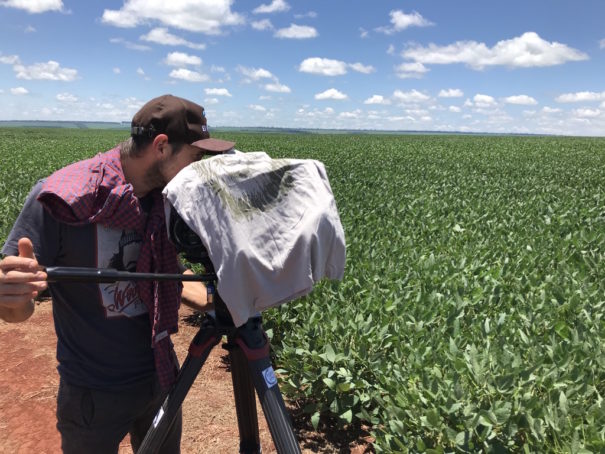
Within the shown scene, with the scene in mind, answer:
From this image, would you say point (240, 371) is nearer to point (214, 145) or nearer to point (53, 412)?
point (214, 145)

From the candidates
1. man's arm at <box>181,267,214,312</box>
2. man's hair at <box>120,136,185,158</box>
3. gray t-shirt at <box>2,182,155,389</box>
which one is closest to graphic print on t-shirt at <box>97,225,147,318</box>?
gray t-shirt at <box>2,182,155,389</box>

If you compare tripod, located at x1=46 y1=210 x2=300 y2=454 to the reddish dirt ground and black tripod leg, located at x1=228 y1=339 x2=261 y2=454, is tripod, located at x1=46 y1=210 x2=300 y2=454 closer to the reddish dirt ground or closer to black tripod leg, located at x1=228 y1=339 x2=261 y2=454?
black tripod leg, located at x1=228 y1=339 x2=261 y2=454

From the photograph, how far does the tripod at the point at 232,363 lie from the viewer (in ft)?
3.78

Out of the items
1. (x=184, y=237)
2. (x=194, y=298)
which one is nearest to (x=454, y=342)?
(x=194, y=298)

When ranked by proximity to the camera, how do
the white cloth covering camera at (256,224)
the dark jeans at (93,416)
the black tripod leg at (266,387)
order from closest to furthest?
the white cloth covering camera at (256,224) → the black tripod leg at (266,387) → the dark jeans at (93,416)

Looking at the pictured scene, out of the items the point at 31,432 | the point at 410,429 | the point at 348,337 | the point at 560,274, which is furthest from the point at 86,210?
the point at 560,274

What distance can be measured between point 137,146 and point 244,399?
0.97 metres

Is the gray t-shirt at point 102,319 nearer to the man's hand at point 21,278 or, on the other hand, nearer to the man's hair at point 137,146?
the man's hair at point 137,146

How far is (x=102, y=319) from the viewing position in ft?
5.79

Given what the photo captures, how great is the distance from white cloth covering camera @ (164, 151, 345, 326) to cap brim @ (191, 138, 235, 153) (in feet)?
1.16

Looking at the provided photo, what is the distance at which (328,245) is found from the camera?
3.72 ft

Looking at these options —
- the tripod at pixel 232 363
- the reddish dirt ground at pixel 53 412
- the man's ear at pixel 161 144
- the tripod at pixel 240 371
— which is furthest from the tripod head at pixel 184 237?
the reddish dirt ground at pixel 53 412

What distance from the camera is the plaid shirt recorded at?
1.48 metres

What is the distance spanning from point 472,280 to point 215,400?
265cm
